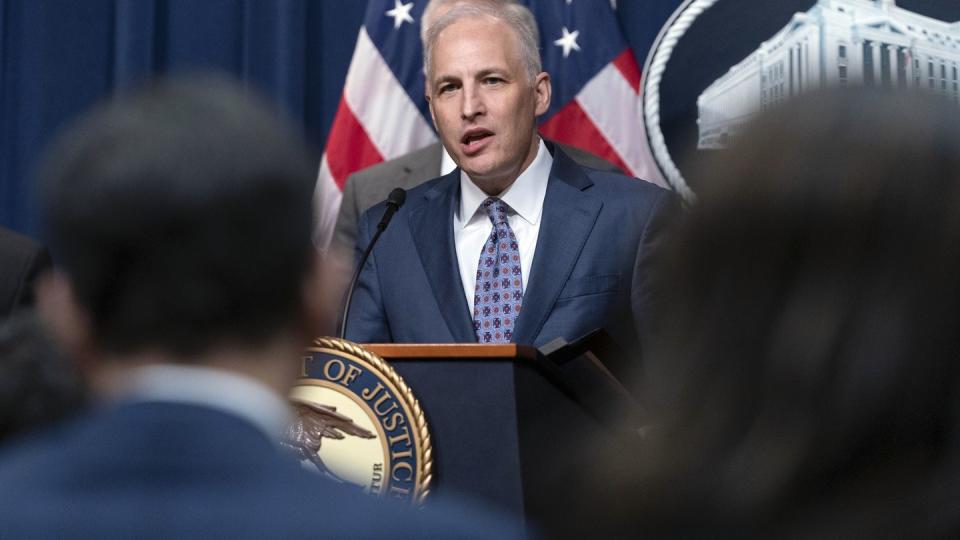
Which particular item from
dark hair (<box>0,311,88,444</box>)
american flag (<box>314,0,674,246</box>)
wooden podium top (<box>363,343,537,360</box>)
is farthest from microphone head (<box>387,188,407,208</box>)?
dark hair (<box>0,311,88,444</box>)

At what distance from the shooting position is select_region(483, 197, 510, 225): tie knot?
Result: 3461 millimetres

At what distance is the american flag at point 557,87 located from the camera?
15.8 ft

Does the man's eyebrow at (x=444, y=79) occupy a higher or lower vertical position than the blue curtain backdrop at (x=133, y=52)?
lower

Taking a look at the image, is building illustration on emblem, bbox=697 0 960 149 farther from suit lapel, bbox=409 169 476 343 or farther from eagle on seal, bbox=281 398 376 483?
eagle on seal, bbox=281 398 376 483

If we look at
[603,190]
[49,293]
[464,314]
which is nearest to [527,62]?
[603,190]

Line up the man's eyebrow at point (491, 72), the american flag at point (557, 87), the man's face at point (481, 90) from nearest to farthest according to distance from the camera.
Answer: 1. the man's face at point (481, 90)
2. the man's eyebrow at point (491, 72)
3. the american flag at point (557, 87)

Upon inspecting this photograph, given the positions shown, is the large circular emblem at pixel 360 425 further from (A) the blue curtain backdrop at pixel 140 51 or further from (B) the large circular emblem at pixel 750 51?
(A) the blue curtain backdrop at pixel 140 51

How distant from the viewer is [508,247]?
3.39m

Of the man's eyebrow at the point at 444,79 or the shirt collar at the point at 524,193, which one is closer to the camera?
the shirt collar at the point at 524,193

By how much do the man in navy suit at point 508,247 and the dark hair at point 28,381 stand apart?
2.01 metres

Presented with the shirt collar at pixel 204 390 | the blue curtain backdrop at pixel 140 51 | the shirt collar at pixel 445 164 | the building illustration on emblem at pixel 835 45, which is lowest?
the shirt collar at pixel 204 390

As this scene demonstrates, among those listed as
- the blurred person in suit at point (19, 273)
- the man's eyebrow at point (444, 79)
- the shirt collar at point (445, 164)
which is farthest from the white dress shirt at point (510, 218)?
the blurred person in suit at point (19, 273)

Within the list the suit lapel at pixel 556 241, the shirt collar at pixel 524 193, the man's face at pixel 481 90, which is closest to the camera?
the suit lapel at pixel 556 241

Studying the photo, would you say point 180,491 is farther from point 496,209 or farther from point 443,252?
point 496,209
